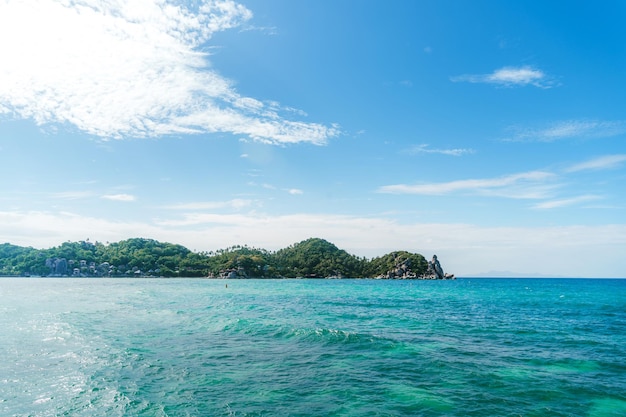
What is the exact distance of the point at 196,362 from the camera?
Answer: 68.3 ft

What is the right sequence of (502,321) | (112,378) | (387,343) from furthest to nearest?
1. (502,321)
2. (387,343)
3. (112,378)

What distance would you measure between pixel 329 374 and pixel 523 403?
8.69 m

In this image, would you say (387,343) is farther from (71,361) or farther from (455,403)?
(71,361)

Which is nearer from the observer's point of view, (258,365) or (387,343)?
(258,365)

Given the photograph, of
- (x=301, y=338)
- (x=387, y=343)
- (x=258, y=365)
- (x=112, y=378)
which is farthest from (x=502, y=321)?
(x=112, y=378)

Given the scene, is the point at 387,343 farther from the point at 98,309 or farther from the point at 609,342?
the point at 98,309

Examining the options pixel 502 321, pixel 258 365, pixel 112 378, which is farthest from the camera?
pixel 502 321

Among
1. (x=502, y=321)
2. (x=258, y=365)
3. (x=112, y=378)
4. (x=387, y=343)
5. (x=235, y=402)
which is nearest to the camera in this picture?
(x=235, y=402)

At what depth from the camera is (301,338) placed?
28.1m

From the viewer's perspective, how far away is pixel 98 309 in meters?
46.7

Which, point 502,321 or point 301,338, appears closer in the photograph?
point 301,338

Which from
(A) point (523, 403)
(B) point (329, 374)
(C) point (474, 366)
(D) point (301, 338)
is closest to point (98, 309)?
(D) point (301, 338)

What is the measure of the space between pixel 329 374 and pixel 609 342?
2401 centimetres

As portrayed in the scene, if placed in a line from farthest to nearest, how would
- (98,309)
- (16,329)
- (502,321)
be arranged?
(98,309) < (502,321) < (16,329)
